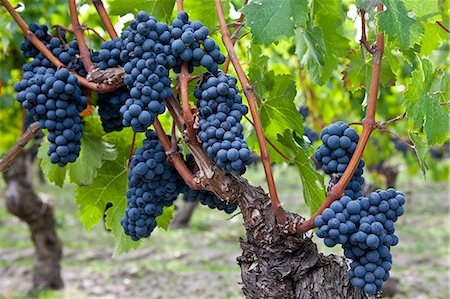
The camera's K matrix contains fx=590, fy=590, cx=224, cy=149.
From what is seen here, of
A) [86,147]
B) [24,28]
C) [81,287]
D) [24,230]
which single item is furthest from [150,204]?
[24,230]

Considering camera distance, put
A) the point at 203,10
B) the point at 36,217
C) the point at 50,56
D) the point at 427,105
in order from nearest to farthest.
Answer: the point at 427,105 → the point at 50,56 → the point at 203,10 → the point at 36,217

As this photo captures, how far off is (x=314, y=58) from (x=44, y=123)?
95 cm

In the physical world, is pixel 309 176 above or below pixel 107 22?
below

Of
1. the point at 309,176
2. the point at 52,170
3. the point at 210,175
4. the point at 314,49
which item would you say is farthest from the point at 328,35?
the point at 52,170

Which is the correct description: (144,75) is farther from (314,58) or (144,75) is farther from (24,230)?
(24,230)

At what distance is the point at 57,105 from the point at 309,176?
0.84m

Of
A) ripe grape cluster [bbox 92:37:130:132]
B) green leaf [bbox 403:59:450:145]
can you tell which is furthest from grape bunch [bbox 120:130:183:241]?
green leaf [bbox 403:59:450:145]

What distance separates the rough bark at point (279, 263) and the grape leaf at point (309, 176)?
233 mm

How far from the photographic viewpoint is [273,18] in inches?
63.7

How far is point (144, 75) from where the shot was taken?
1.59 m

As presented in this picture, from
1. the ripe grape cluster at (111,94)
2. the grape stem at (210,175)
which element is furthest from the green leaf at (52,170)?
the grape stem at (210,175)

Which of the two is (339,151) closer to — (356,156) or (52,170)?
(356,156)

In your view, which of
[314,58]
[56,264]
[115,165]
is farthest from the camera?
[56,264]

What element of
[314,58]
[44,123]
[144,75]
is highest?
[314,58]
